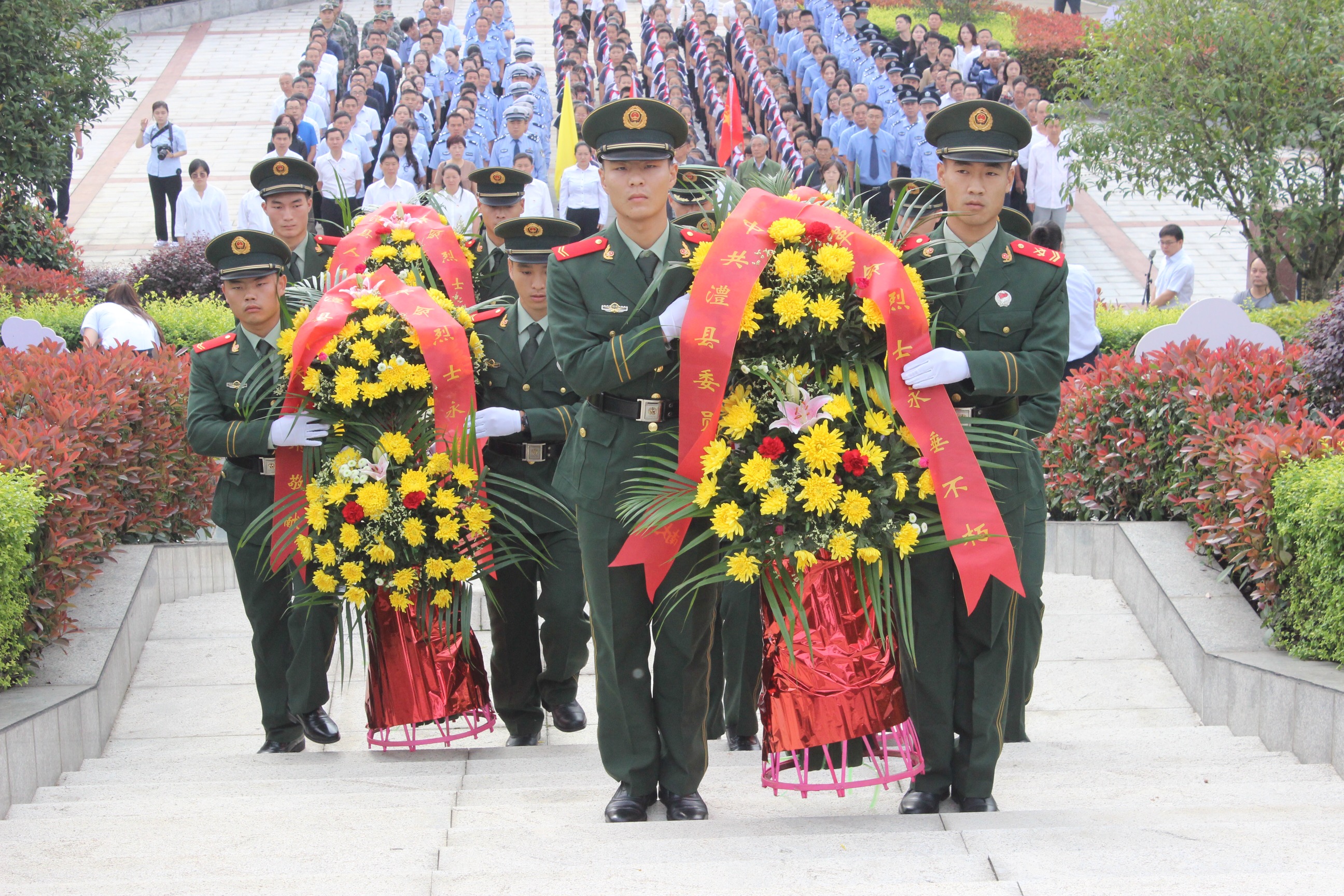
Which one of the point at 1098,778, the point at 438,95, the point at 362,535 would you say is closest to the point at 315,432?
the point at 362,535

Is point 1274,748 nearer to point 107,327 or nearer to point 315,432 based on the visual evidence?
point 315,432

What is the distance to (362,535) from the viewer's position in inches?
191

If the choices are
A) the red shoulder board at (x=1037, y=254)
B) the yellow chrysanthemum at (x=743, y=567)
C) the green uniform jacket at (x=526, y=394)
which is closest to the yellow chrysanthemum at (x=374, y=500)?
the green uniform jacket at (x=526, y=394)

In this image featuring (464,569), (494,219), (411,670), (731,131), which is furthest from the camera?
(731,131)

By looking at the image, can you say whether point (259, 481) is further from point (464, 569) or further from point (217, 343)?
point (464, 569)

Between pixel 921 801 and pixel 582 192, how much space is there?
11.1m

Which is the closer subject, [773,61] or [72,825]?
[72,825]

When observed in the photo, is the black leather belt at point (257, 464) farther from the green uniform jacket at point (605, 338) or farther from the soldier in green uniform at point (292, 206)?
the green uniform jacket at point (605, 338)

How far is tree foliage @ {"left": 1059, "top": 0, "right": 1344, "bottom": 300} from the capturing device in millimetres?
12062

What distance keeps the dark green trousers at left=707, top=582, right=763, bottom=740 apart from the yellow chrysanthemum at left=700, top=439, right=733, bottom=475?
1.28 m

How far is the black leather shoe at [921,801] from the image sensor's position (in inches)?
159

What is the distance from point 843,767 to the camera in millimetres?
3832

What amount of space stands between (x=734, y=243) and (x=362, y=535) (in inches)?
72.3

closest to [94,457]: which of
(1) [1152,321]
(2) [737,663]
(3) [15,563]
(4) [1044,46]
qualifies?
(3) [15,563]
